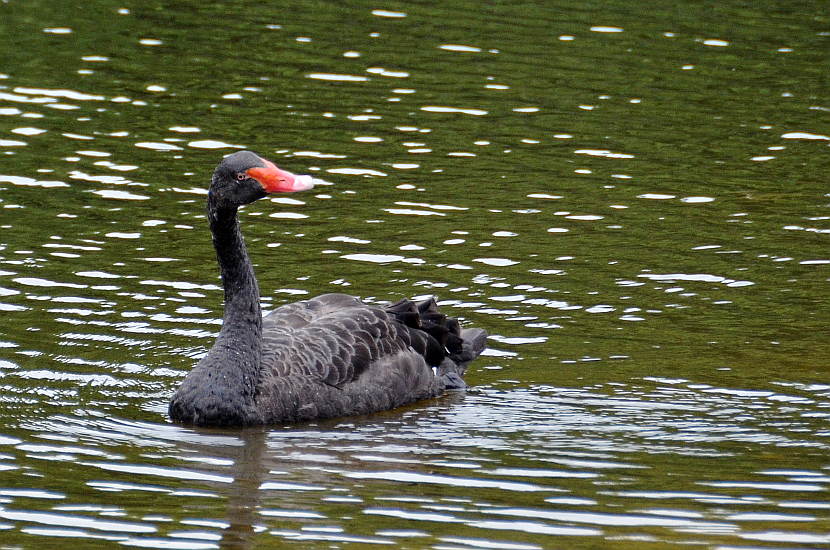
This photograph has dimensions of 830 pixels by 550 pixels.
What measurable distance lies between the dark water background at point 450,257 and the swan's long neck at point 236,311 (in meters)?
0.57

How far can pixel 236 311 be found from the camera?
1223cm

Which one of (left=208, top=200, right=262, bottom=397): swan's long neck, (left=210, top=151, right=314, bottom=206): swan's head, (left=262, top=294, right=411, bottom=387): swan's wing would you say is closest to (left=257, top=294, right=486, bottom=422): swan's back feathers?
(left=262, top=294, right=411, bottom=387): swan's wing

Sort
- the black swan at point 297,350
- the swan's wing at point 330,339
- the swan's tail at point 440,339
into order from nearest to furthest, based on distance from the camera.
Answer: the black swan at point 297,350 < the swan's wing at point 330,339 < the swan's tail at point 440,339

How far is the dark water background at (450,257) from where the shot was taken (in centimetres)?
1009

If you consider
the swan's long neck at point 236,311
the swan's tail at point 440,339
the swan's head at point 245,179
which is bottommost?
the swan's tail at point 440,339

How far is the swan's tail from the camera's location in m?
13.2

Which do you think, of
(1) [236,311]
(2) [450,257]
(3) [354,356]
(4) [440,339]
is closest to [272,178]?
(1) [236,311]

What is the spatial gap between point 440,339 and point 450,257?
257cm

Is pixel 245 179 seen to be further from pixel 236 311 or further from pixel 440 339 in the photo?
pixel 440 339

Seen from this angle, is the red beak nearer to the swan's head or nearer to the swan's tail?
the swan's head

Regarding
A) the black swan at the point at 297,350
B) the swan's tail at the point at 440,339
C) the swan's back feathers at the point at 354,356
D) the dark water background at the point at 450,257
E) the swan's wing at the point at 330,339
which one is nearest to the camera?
the dark water background at the point at 450,257

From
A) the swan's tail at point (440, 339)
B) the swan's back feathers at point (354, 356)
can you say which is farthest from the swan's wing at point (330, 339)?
the swan's tail at point (440, 339)

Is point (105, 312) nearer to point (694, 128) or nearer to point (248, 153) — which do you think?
point (248, 153)

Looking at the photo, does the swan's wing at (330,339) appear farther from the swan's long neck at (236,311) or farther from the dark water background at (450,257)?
the dark water background at (450,257)
